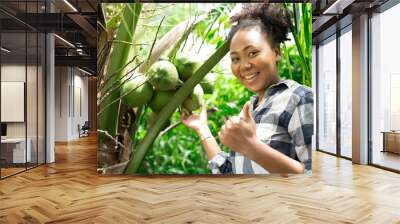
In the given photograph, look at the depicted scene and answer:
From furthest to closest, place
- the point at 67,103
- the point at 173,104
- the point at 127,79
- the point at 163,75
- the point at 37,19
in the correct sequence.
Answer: the point at 67,103
the point at 37,19
the point at 127,79
the point at 173,104
the point at 163,75

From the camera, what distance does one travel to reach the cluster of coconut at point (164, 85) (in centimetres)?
591

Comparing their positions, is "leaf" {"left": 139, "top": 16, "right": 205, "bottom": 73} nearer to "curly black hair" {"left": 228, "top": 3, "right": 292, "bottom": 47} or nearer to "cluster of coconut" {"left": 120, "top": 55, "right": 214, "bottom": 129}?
"cluster of coconut" {"left": 120, "top": 55, "right": 214, "bottom": 129}

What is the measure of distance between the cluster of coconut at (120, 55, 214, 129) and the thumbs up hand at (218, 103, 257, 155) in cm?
53

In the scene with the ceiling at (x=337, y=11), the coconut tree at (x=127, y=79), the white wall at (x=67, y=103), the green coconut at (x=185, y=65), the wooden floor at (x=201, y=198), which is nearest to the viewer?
the wooden floor at (x=201, y=198)

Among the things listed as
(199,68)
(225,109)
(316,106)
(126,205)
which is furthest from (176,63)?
(316,106)

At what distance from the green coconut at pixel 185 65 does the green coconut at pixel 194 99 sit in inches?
8.5

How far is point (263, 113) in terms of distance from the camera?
19.8 feet

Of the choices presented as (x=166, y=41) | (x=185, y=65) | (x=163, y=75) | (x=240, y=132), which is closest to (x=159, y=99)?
(x=163, y=75)

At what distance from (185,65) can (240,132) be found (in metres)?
1.23

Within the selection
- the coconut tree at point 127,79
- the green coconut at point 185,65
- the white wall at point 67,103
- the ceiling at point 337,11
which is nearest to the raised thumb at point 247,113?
the coconut tree at point 127,79

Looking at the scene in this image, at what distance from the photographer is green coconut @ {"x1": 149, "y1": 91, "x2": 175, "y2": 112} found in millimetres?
5988

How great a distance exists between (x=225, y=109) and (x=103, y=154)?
194cm

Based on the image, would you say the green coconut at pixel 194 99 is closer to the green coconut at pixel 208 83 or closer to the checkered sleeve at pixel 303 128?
the green coconut at pixel 208 83

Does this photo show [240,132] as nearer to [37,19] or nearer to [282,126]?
[282,126]
